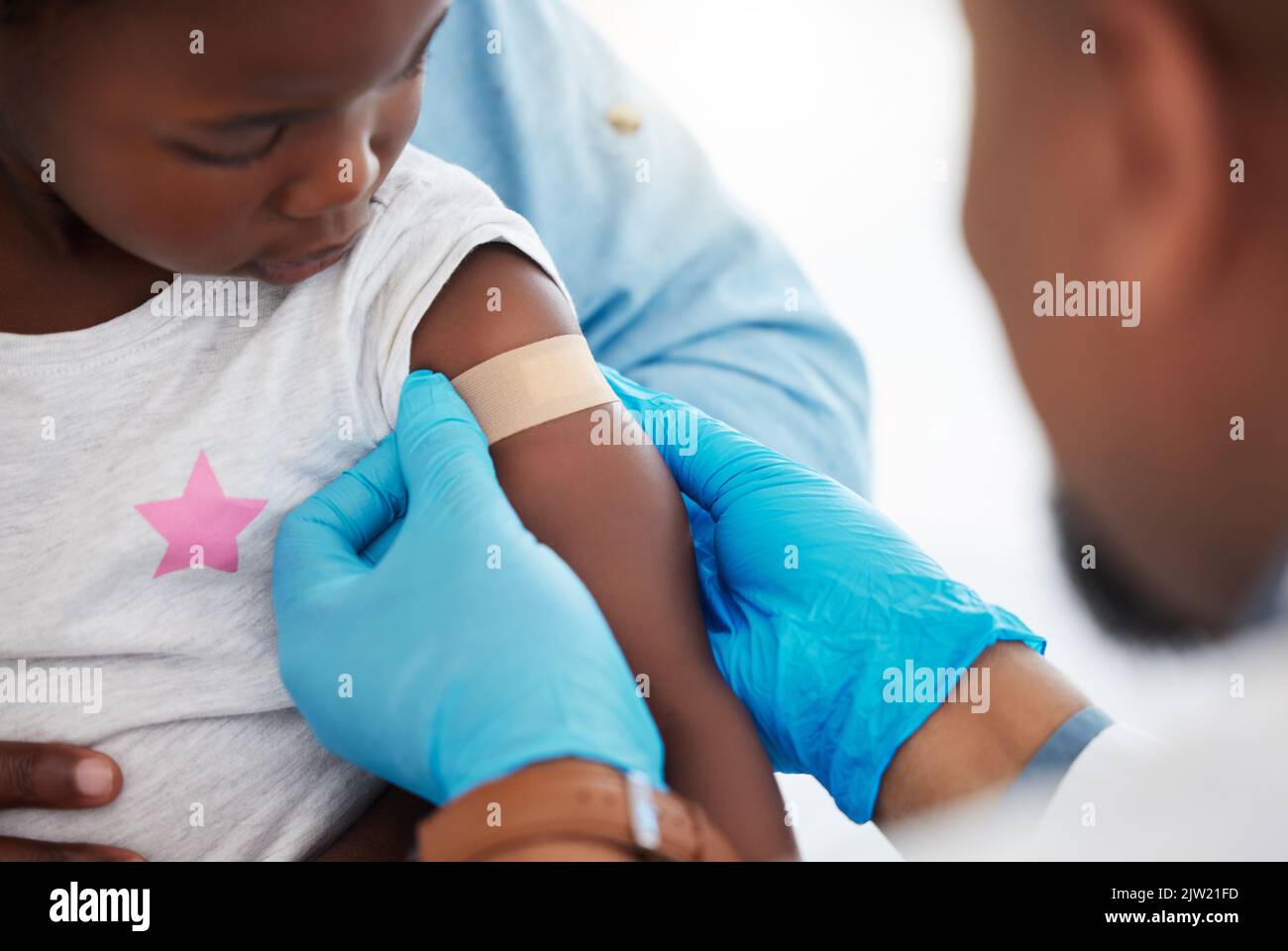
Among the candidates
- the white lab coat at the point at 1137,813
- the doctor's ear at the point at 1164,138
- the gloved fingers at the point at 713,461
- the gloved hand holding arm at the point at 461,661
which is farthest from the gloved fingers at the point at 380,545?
the doctor's ear at the point at 1164,138

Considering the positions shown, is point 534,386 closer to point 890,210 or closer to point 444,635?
point 444,635

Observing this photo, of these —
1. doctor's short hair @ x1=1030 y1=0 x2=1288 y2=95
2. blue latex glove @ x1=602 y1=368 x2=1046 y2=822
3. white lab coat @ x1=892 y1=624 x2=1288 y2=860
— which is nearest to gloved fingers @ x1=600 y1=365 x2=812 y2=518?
blue latex glove @ x1=602 y1=368 x2=1046 y2=822

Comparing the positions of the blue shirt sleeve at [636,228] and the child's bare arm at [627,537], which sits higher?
the blue shirt sleeve at [636,228]

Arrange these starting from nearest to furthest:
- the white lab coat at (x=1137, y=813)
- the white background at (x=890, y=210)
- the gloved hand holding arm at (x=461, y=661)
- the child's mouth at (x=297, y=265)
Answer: the gloved hand holding arm at (x=461, y=661) < the white lab coat at (x=1137, y=813) < the child's mouth at (x=297, y=265) < the white background at (x=890, y=210)

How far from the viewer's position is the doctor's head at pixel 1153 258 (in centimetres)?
58

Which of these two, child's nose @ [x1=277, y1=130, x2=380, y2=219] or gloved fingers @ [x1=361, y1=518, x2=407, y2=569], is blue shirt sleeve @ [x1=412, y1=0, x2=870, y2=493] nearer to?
gloved fingers @ [x1=361, y1=518, x2=407, y2=569]

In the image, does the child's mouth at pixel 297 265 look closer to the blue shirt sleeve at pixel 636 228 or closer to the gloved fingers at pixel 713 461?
the gloved fingers at pixel 713 461

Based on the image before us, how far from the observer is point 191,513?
2.61 ft

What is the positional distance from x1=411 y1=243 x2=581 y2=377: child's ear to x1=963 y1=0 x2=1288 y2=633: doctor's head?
34 cm

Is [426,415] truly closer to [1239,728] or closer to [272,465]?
[272,465]

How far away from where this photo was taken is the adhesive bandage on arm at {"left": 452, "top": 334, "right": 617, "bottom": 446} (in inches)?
31.6

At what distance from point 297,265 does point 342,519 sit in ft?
0.65

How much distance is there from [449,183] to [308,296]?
0.50 ft
